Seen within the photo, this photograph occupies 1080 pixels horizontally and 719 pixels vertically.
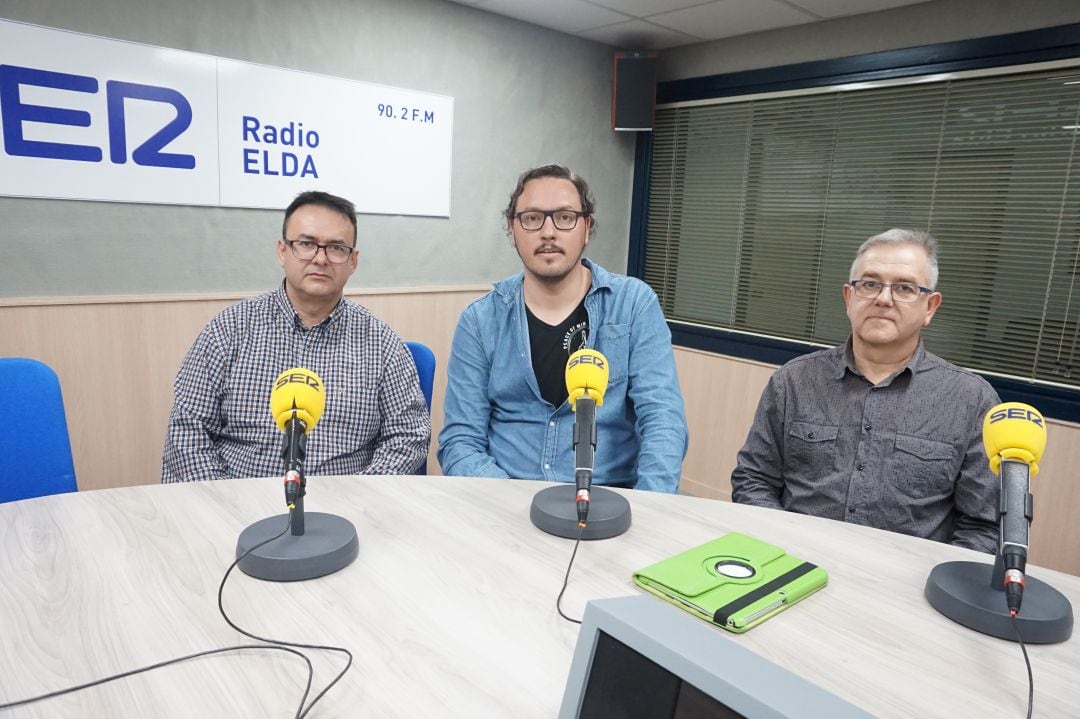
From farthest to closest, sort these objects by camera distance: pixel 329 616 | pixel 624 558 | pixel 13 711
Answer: pixel 624 558, pixel 329 616, pixel 13 711

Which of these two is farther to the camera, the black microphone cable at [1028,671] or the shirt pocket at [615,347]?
the shirt pocket at [615,347]

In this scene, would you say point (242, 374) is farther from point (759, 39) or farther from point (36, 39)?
point (759, 39)

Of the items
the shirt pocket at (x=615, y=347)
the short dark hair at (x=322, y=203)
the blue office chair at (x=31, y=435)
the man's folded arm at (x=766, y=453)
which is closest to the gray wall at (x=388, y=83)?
the short dark hair at (x=322, y=203)

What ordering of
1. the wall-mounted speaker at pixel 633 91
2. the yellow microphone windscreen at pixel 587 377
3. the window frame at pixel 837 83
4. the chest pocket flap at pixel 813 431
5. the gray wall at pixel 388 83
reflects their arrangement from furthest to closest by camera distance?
1. the wall-mounted speaker at pixel 633 91
2. the window frame at pixel 837 83
3. the gray wall at pixel 388 83
4. the chest pocket flap at pixel 813 431
5. the yellow microphone windscreen at pixel 587 377

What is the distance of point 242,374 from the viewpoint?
1.93 metres

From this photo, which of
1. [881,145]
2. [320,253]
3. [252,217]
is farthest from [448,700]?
[881,145]

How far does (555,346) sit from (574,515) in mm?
786

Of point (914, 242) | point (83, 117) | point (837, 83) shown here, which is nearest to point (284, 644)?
point (914, 242)

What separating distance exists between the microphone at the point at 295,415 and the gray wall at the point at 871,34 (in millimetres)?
3321

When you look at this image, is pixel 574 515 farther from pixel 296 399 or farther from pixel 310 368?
pixel 310 368

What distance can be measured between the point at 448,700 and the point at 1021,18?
3510 mm

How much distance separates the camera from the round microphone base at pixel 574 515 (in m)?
1.23

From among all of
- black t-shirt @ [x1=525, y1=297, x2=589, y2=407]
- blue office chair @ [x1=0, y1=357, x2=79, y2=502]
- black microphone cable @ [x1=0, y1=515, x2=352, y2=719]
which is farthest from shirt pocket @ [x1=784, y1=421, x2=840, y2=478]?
blue office chair @ [x1=0, y1=357, x2=79, y2=502]

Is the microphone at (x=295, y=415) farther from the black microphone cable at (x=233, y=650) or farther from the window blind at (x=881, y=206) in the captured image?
the window blind at (x=881, y=206)
